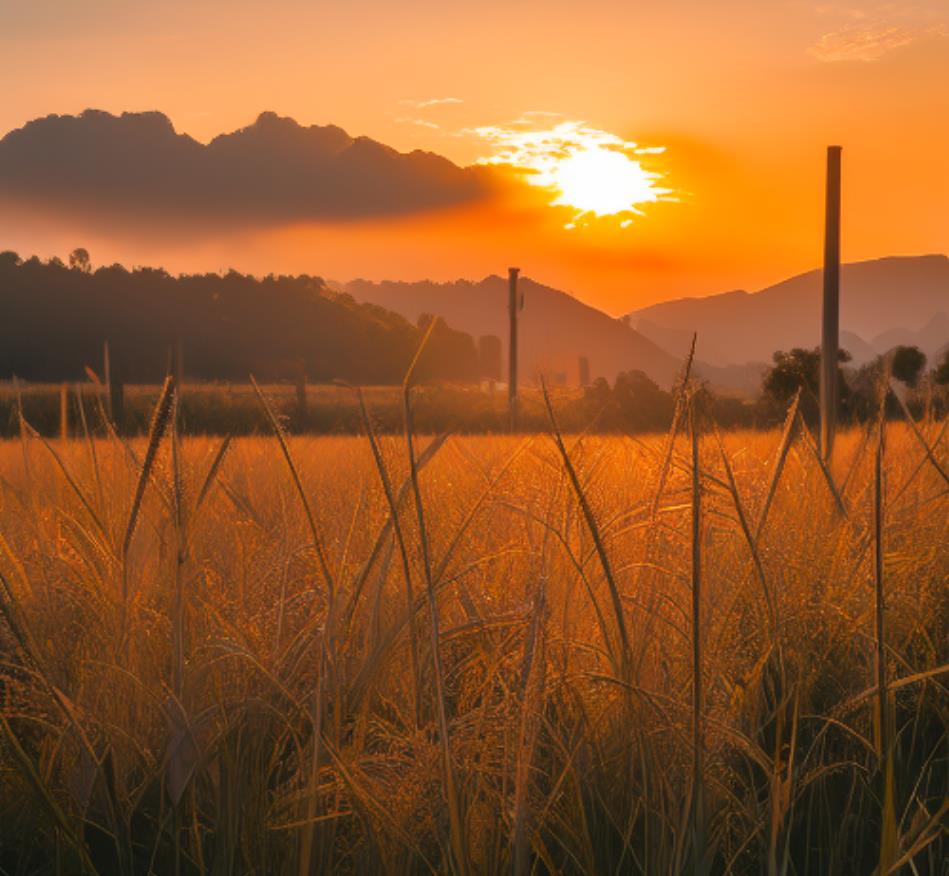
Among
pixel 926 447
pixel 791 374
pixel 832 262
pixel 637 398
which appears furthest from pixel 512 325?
pixel 926 447

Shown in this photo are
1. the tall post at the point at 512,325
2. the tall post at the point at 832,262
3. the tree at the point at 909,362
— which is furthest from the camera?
the tree at the point at 909,362

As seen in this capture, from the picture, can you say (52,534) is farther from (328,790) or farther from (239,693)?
(328,790)

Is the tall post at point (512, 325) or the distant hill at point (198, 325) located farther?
the distant hill at point (198, 325)

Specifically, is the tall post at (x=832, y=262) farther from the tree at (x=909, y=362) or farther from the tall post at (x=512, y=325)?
the tree at (x=909, y=362)

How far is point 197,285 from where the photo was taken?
187 ft

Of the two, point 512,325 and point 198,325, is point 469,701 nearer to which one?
point 512,325

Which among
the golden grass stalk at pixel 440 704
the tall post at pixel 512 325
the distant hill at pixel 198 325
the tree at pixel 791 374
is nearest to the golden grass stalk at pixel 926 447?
the golden grass stalk at pixel 440 704

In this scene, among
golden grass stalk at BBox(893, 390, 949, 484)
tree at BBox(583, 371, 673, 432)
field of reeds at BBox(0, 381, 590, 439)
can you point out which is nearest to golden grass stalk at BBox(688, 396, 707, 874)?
golden grass stalk at BBox(893, 390, 949, 484)

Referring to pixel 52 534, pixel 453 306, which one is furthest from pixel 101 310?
pixel 453 306

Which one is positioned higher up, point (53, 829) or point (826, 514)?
A: point (826, 514)

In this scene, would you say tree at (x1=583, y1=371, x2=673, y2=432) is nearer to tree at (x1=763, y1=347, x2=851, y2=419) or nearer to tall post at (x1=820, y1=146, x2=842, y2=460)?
tree at (x1=763, y1=347, x2=851, y2=419)

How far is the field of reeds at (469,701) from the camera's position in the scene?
125cm

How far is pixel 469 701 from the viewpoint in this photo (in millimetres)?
1761

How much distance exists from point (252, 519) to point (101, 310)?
5603cm
